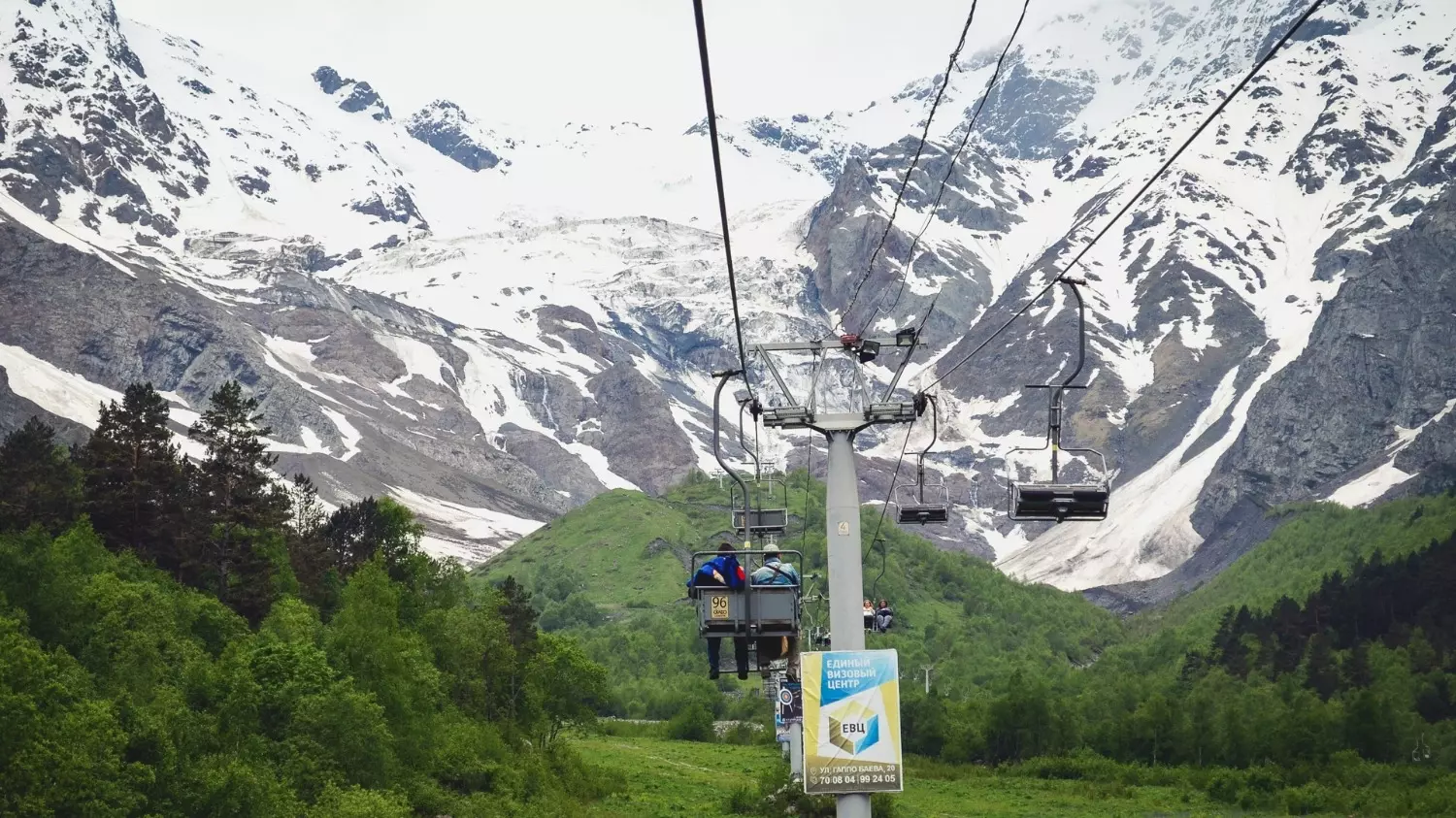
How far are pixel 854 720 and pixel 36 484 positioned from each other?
6030 centimetres

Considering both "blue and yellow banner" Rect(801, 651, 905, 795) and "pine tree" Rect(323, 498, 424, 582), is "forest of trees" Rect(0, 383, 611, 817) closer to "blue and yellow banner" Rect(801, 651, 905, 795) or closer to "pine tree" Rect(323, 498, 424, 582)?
"pine tree" Rect(323, 498, 424, 582)

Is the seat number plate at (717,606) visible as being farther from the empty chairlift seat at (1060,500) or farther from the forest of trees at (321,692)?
the forest of trees at (321,692)

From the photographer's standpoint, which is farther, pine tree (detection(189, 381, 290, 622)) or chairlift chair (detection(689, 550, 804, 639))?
pine tree (detection(189, 381, 290, 622))

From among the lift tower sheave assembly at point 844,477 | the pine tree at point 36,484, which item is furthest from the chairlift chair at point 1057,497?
the pine tree at point 36,484

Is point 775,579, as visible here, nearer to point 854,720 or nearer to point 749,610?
point 749,610

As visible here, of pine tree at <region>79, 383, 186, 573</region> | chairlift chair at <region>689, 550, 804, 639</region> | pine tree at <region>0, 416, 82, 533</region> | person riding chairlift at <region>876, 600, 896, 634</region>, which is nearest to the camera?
chairlift chair at <region>689, 550, 804, 639</region>

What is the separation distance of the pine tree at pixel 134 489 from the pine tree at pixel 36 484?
1130 mm

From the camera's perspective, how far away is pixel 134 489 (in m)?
87.5

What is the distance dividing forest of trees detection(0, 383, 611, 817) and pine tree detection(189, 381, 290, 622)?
0.16m

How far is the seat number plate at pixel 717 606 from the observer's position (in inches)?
1555

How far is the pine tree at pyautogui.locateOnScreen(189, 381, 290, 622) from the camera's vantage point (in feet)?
290

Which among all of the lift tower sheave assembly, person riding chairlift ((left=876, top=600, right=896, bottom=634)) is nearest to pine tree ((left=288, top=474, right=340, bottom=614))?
person riding chairlift ((left=876, top=600, right=896, bottom=634))

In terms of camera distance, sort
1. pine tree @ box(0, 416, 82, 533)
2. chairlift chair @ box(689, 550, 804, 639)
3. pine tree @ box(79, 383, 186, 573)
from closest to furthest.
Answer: chairlift chair @ box(689, 550, 804, 639) < pine tree @ box(0, 416, 82, 533) < pine tree @ box(79, 383, 186, 573)

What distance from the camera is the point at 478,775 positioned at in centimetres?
8662
